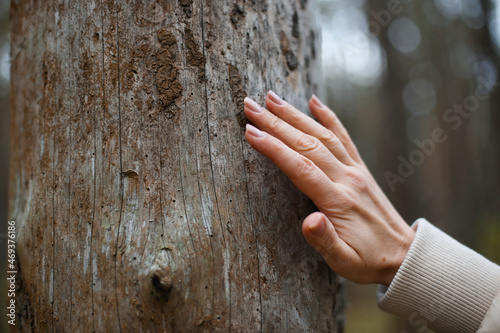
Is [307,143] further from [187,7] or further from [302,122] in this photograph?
[187,7]

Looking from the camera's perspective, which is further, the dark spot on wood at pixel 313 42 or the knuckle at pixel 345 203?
the dark spot on wood at pixel 313 42

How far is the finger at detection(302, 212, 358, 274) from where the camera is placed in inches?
44.5

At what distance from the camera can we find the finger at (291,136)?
129 cm

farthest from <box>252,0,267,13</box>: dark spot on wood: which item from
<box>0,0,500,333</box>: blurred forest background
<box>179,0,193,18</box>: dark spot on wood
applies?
<box>0,0,500,333</box>: blurred forest background

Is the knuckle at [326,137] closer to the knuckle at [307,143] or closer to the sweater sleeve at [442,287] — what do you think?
the knuckle at [307,143]

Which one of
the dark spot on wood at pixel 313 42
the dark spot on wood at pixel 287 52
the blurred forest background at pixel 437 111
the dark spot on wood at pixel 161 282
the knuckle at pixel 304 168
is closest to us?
the dark spot on wood at pixel 161 282

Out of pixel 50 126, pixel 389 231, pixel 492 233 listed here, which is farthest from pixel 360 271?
pixel 492 233

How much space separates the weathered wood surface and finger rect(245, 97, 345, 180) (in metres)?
0.07

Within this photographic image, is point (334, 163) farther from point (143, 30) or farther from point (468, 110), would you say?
point (468, 110)

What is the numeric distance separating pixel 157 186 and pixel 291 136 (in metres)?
0.57

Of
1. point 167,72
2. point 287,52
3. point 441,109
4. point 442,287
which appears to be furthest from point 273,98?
point 441,109

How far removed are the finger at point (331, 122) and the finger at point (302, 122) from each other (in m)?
0.13

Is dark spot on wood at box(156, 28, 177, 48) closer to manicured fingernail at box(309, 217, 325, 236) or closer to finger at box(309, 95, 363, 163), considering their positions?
finger at box(309, 95, 363, 163)

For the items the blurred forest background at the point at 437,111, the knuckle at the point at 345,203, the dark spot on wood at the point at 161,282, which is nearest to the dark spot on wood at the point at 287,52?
the knuckle at the point at 345,203
